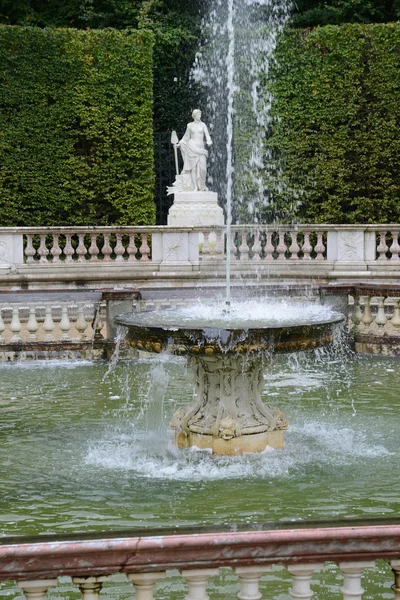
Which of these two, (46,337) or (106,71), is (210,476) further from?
(106,71)

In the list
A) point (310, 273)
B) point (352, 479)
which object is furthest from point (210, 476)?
point (310, 273)

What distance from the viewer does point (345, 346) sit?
43.0 feet

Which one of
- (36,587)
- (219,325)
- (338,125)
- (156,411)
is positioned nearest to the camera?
(36,587)

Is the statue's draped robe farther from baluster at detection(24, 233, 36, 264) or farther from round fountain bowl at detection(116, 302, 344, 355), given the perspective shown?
round fountain bowl at detection(116, 302, 344, 355)

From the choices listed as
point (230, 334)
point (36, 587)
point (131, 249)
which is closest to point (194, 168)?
point (131, 249)

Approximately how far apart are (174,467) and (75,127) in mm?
16555

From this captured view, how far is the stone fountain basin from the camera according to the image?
7344 millimetres

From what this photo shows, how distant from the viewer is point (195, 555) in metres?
3.72

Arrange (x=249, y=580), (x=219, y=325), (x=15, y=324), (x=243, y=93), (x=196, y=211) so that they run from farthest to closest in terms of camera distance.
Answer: (x=243, y=93), (x=196, y=211), (x=15, y=324), (x=219, y=325), (x=249, y=580)

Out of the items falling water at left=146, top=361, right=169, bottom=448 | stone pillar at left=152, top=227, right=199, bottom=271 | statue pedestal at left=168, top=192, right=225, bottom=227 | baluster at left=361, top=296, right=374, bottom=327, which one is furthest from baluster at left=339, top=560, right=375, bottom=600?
statue pedestal at left=168, top=192, right=225, bottom=227

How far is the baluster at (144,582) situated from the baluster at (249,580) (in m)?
0.29

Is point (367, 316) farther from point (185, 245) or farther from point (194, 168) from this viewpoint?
point (194, 168)

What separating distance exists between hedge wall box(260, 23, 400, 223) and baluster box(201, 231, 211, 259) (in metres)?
4.35

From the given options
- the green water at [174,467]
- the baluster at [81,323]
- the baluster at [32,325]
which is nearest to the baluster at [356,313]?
the green water at [174,467]
